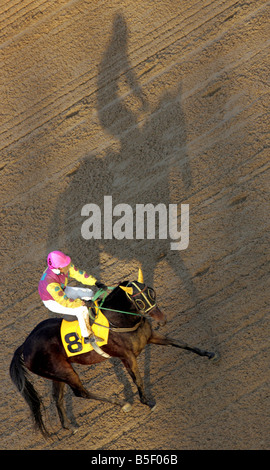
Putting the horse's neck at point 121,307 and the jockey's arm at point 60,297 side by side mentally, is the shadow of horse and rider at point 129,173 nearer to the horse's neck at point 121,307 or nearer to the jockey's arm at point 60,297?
the horse's neck at point 121,307

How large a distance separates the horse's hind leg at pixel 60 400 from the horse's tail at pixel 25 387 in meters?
0.23

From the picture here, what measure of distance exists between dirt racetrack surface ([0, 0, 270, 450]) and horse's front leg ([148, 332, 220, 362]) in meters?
0.14

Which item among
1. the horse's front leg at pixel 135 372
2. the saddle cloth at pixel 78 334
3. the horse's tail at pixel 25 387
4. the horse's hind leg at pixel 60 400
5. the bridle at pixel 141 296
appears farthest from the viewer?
the horse's hind leg at pixel 60 400

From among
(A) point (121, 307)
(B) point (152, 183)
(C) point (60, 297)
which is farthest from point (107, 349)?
(B) point (152, 183)

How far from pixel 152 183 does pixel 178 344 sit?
2.62 meters

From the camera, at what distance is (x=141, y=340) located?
23.4 feet

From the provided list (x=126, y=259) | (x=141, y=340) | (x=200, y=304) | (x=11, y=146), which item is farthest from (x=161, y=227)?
(x=11, y=146)

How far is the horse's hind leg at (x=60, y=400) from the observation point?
760cm

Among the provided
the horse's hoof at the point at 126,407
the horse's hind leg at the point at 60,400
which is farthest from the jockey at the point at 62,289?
the horse's hoof at the point at 126,407

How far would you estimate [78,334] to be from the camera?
7.04 meters

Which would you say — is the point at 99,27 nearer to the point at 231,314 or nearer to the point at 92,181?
the point at 92,181

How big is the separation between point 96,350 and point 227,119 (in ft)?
13.6

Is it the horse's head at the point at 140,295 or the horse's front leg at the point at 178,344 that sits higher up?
the horse's head at the point at 140,295

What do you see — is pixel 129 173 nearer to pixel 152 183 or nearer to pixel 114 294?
pixel 152 183
